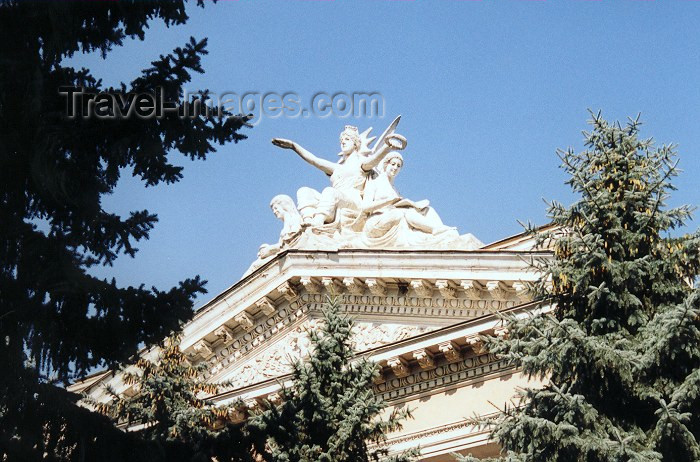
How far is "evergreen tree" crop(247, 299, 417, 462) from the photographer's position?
557 inches

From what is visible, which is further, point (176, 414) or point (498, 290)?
point (498, 290)

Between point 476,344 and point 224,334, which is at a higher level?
point 224,334

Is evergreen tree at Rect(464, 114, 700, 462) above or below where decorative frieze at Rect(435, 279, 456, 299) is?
below

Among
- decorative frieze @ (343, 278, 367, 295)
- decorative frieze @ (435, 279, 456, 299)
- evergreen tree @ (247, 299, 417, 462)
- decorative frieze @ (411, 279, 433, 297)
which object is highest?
decorative frieze @ (343, 278, 367, 295)

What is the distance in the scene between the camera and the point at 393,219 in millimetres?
23281

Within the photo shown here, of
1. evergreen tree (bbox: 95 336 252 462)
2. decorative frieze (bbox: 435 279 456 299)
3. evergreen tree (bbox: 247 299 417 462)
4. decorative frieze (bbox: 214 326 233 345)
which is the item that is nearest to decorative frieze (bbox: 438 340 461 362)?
decorative frieze (bbox: 435 279 456 299)

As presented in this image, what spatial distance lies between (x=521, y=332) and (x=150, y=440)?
4033 millimetres

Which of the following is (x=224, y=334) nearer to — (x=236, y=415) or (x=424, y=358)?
(x=236, y=415)

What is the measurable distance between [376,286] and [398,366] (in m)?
1.57

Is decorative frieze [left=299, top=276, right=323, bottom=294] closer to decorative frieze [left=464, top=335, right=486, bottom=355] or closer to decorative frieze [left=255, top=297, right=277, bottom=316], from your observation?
decorative frieze [left=255, top=297, right=277, bottom=316]

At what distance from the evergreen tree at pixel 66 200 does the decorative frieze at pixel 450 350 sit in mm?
9546

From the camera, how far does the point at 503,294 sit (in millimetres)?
21312

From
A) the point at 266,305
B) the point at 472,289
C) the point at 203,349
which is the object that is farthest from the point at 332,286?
the point at 203,349

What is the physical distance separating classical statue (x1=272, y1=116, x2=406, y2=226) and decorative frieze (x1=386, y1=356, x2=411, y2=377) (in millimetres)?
3543
